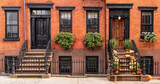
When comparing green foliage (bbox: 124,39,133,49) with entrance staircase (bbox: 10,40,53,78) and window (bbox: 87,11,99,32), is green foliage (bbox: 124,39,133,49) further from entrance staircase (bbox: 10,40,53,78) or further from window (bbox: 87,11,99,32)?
entrance staircase (bbox: 10,40,53,78)

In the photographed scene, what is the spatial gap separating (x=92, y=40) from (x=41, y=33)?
393 cm

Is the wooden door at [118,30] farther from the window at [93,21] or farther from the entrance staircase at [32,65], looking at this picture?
the entrance staircase at [32,65]

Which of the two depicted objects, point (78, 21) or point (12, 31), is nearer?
point (78, 21)

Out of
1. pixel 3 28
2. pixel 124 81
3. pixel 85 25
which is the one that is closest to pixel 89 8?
pixel 85 25

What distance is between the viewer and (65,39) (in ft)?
33.9

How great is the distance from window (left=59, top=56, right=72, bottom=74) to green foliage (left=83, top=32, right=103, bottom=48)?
1.79 metres

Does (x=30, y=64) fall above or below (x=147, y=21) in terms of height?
below

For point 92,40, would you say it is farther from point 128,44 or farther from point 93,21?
point 128,44

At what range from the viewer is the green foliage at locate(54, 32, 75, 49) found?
33.8 ft

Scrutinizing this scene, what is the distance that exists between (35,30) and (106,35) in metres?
5.32

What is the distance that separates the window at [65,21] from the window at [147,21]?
213 inches

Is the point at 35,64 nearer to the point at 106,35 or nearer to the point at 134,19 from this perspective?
the point at 106,35

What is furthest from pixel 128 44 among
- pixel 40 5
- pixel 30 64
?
pixel 40 5

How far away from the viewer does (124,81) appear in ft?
27.5
